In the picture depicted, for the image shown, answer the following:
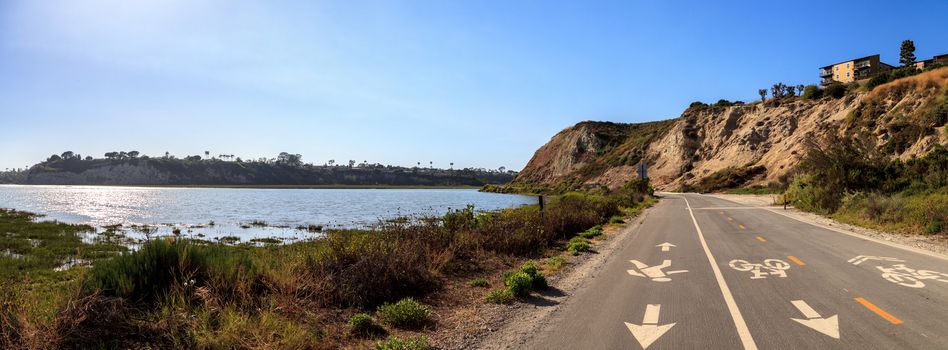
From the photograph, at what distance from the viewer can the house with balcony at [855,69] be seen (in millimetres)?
104625

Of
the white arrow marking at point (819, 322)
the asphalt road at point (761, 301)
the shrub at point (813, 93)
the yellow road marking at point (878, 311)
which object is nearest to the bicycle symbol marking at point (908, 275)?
the asphalt road at point (761, 301)

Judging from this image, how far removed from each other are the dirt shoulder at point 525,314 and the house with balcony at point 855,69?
11719 cm

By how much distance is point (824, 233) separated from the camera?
57.8ft

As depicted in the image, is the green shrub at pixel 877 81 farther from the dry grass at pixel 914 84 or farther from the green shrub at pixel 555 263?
the green shrub at pixel 555 263

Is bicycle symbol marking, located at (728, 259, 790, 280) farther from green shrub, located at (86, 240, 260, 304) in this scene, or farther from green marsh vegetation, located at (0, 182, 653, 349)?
green shrub, located at (86, 240, 260, 304)

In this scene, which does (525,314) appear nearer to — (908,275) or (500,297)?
(500,297)

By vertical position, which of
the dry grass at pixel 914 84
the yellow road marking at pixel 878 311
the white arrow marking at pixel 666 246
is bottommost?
the white arrow marking at pixel 666 246

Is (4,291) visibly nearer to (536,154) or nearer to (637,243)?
(637,243)

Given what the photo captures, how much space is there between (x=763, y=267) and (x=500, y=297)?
6.18m

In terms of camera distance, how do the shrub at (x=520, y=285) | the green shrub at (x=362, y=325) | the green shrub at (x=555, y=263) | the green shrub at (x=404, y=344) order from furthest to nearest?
the green shrub at (x=555, y=263) → the shrub at (x=520, y=285) → the green shrub at (x=362, y=325) → the green shrub at (x=404, y=344)

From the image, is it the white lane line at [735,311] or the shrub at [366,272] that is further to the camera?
the shrub at [366,272]

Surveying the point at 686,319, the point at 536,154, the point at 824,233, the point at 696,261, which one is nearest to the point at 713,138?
the point at 536,154

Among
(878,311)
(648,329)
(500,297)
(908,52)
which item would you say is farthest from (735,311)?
(908,52)

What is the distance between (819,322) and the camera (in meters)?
6.29
